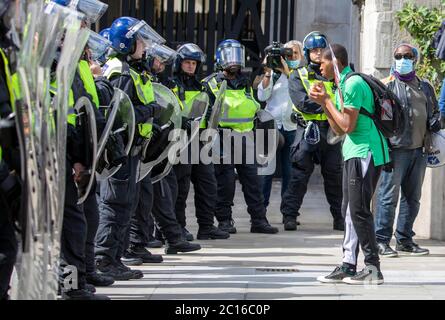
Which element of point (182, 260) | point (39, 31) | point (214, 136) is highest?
point (39, 31)

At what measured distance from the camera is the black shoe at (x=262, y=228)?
1152cm

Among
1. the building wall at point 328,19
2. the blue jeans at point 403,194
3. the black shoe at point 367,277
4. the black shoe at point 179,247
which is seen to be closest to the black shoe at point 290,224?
the blue jeans at point 403,194

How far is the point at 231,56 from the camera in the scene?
37.3ft

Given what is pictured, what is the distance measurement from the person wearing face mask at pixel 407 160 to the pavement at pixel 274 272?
12.1 inches

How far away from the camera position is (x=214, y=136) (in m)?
11.1

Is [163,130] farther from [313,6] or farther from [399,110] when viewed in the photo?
[313,6]

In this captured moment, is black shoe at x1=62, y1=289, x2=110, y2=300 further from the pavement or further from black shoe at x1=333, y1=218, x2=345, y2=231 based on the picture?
black shoe at x1=333, y1=218, x2=345, y2=231

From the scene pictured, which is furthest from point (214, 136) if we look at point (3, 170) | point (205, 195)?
point (3, 170)

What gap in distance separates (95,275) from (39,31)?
3.30 metres

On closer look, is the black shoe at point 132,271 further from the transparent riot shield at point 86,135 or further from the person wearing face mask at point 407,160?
the person wearing face mask at point 407,160

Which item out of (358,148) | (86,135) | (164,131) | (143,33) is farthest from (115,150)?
(164,131)

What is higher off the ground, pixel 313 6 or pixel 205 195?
pixel 313 6

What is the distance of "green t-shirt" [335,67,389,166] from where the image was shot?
782cm

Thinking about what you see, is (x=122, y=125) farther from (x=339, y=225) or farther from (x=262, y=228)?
(x=339, y=225)
